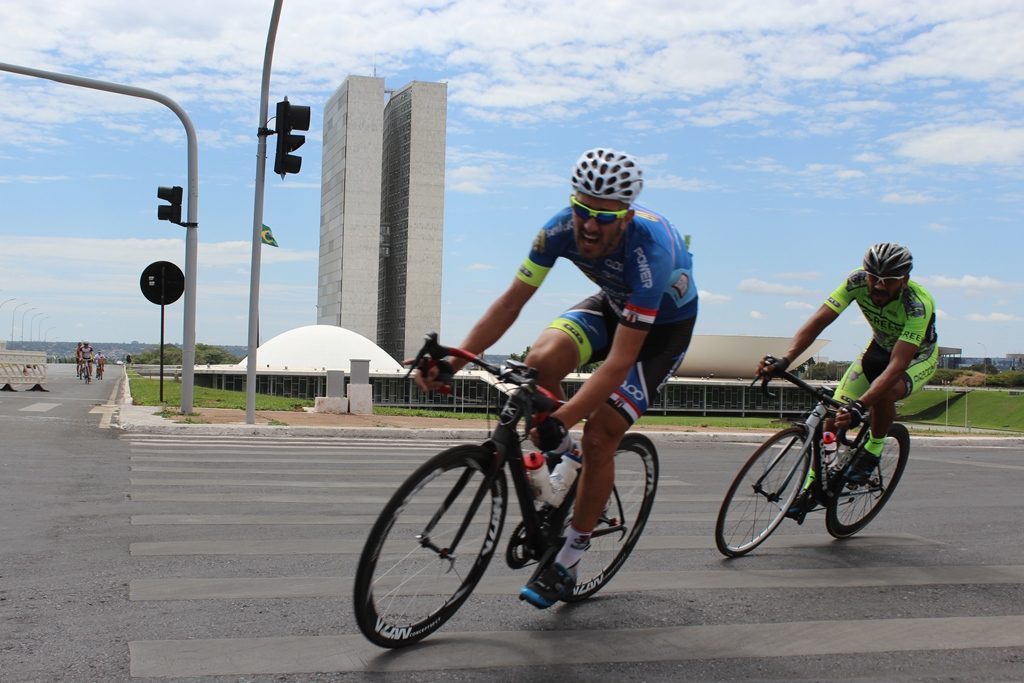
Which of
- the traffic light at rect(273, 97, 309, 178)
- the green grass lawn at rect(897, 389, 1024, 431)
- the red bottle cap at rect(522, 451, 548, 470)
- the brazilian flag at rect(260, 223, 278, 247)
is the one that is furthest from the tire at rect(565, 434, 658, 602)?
the green grass lawn at rect(897, 389, 1024, 431)

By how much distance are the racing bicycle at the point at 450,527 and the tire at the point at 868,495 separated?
283cm

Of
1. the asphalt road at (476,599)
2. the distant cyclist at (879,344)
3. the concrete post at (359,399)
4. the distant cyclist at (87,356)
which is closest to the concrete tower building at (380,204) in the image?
the distant cyclist at (87,356)

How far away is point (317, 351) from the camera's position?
299ft

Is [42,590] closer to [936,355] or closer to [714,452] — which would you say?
[936,355]

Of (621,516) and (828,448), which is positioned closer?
(621,516)

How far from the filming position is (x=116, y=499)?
24.7 ft

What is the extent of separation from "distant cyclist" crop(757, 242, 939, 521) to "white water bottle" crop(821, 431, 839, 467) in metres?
0.19

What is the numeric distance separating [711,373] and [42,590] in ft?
308

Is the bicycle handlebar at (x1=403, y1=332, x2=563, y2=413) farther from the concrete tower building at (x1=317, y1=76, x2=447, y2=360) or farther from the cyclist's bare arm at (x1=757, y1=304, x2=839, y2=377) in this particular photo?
the concrete tower building at (x1=317, y1=76, x2=447, y2=360)

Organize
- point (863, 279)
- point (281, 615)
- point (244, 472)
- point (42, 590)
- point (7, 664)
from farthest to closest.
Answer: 1. point (244, 472)
2. point (863, 279)
3. point (42, 590)
4. point (281, 615)
5. point (7, 664)

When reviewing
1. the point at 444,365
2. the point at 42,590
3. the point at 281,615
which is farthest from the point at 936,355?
the point at 42,590

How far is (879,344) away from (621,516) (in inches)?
100

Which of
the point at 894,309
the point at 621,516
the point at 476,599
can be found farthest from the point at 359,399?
the point at 476,599

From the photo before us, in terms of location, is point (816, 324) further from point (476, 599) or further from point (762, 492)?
point (476, 599)
